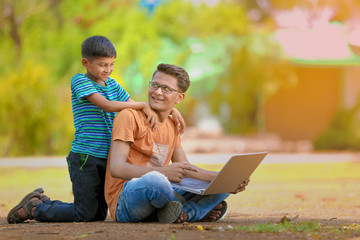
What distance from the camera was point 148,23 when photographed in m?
17.0

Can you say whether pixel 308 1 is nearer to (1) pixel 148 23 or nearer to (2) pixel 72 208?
(1) pixel 148 23

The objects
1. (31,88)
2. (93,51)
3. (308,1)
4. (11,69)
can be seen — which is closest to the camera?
(93,51)

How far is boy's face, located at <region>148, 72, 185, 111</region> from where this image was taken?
16.3 ft

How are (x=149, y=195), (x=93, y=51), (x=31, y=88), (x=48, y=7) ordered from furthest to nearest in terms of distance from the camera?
(x=48, y=7)
(x=31, y=88)
(x=93, y=51)
(x=149, y=195)

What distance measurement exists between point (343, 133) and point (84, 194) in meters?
13.3

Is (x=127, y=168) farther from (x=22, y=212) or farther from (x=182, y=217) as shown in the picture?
(x=22, y=212)

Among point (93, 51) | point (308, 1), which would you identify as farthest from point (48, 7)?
point (93, 51)

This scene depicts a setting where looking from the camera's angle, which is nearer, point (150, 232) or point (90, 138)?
point (150, 232)

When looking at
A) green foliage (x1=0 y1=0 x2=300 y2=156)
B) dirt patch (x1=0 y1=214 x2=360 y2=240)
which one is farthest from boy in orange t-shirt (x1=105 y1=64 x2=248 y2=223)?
green foliage (x1=0 y1=0 x2=300 y2=156)

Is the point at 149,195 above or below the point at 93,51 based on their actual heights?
below

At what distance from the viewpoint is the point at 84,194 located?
5.19m

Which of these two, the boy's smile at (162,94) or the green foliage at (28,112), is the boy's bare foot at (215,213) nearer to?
the boy's smile at (162,94)

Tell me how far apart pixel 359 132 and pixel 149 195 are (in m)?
13.6

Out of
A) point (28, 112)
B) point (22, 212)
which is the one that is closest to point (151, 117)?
point (22, 212)
